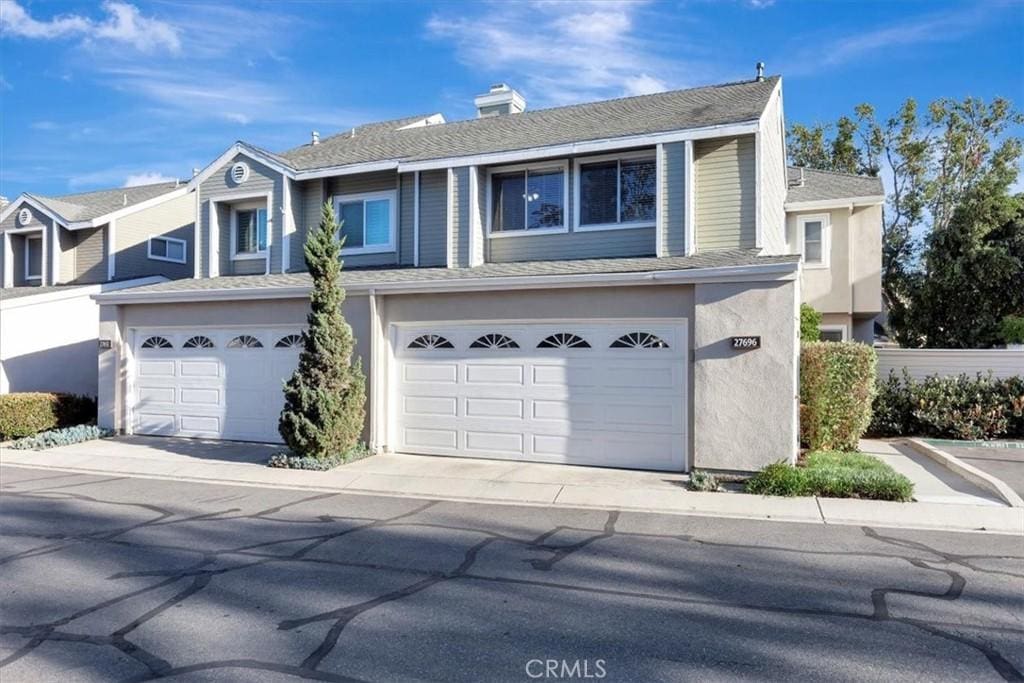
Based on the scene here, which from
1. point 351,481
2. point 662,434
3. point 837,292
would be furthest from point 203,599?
point 837,292

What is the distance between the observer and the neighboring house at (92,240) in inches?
861

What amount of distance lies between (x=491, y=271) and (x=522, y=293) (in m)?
1.48

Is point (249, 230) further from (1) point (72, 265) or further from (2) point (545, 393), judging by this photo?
Answer: (2) point (545, 393)

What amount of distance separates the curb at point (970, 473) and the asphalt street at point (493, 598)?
1729 millimetres

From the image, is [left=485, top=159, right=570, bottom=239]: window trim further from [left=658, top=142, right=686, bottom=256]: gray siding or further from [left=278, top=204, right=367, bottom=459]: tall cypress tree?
[left=278, top=204, right=367, bottom=459]: tall cypress tree

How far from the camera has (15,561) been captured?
6.71m

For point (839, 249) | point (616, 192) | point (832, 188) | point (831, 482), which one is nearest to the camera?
point (831, 482)

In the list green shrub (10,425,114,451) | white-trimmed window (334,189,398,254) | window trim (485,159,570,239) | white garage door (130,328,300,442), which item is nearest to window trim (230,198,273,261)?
white-trimmed window (334,189,398,254)

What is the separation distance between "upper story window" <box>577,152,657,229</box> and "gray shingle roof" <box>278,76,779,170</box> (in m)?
0.55

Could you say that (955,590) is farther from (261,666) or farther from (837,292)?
(837,292)

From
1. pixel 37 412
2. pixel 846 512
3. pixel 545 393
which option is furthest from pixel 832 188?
pixel 37 412

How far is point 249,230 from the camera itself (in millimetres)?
17844

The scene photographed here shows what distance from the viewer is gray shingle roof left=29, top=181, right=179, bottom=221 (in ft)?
73.5

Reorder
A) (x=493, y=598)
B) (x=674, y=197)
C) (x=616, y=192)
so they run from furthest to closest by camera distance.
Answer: (x=616, y=192), (x=674, y=197), (x=493, y=598)
